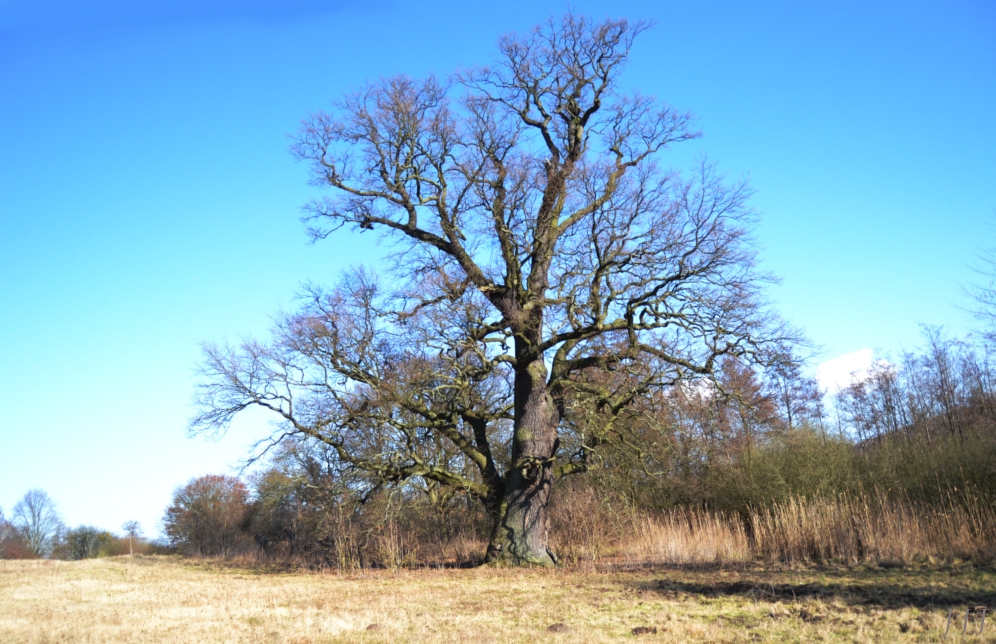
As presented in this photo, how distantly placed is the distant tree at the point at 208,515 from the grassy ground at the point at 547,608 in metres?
21.5

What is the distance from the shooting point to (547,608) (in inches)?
356

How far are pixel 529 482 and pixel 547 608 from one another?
630 cm

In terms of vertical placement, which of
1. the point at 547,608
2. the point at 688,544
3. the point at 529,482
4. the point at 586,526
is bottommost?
the point at 547,608

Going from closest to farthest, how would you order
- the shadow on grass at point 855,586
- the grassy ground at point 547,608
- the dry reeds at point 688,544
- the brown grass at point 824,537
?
the grassy ground at point 547,608 → the shadow on grass at point 855,586 → the brown grass at point 824,537 → the dry reeds at point 688,544

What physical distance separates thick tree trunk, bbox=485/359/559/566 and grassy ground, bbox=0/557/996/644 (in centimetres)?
162

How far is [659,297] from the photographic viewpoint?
15133 millimetres

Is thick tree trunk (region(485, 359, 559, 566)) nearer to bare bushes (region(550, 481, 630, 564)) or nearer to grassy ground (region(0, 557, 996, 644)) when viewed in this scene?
bare bushes (region(550, 481, 630, 564))

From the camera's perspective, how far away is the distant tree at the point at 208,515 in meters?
34.1

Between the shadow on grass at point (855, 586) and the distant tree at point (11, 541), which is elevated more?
the distant tree at point (11, 541)

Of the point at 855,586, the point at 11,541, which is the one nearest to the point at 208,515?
the point at 11,541

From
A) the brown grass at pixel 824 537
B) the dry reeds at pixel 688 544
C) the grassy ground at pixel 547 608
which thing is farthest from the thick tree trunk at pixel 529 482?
the dry reeds at pixel 688 544

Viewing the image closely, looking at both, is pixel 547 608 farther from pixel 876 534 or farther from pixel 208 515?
pixel 208 515

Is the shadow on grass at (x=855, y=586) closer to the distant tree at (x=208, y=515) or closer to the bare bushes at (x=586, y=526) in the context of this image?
the bare bushes at (x=586, y=526)

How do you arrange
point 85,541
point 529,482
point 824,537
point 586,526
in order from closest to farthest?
point 824,537 < point 586,526 < point 529,482 < point 85,541
